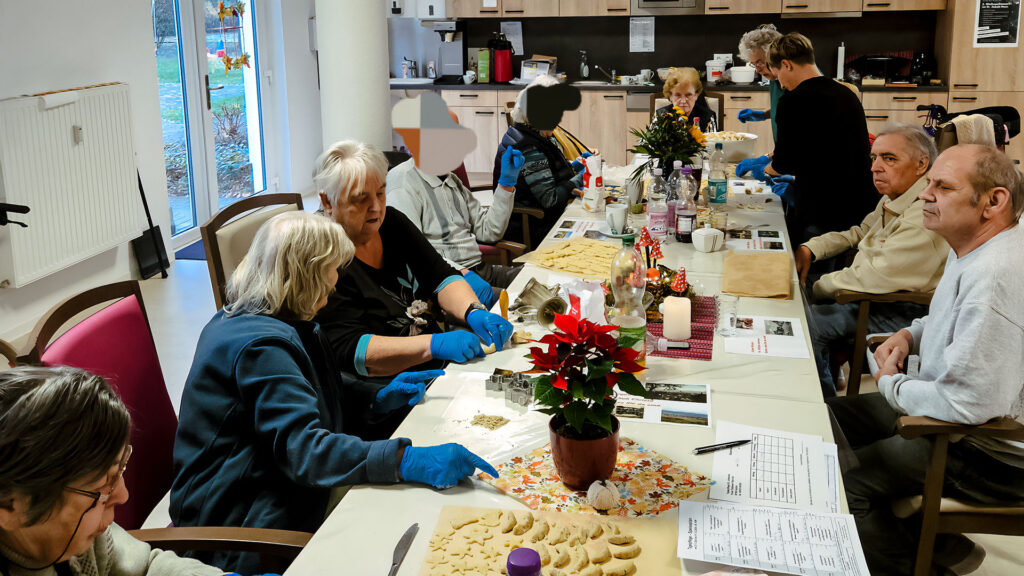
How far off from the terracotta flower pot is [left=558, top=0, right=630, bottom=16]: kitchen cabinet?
653cm

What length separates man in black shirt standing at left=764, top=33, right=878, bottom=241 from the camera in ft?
12.6

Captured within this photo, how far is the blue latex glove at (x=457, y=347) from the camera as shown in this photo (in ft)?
7.47

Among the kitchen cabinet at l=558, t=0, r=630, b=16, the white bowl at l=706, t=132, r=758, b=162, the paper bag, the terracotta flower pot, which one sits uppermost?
the kitchen cabinet at l=558, t=0, r=630, b=16

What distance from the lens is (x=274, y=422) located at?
1.67 metres

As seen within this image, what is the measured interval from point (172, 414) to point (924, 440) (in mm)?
1758

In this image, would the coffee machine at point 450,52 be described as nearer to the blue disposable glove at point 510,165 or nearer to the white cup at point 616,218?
the blue disposable glove at point 510,165

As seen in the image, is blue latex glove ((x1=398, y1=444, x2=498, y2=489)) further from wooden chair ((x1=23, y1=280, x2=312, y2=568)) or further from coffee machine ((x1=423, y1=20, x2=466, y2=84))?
coffee machine ((x1=423, y1=20, x2=466, y2=84))

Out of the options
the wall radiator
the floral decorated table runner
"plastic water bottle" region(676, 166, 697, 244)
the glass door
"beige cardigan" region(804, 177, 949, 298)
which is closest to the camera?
the floral decorated table runner

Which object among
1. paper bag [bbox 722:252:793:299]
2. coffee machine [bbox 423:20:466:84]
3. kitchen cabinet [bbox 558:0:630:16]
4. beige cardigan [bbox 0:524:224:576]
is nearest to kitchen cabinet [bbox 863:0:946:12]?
kitchen cabinet [bbox 558:0:630:16]

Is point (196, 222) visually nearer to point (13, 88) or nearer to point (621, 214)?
point (13, 88)

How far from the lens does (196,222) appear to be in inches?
250

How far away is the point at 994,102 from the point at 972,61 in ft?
1.19

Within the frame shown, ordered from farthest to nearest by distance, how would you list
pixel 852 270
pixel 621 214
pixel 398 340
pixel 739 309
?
pixel 621 214
pixel 852 270
pixel 739 309
pixel 398 340

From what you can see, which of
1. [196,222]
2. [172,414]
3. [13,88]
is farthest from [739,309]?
[196,222]
